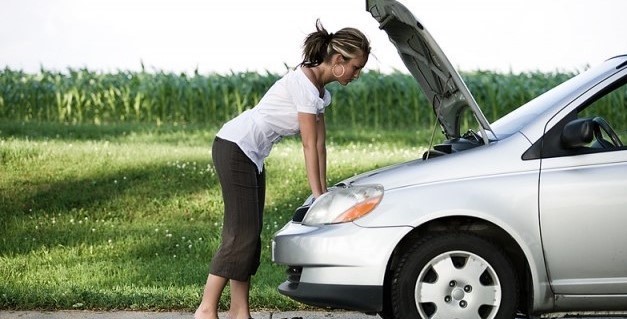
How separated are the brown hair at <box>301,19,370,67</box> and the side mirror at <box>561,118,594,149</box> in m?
1.12

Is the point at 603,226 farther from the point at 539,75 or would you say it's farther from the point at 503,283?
the point at 539,75

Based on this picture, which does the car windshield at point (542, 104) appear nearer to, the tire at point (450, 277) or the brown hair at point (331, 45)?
the tire at point (450, 277)

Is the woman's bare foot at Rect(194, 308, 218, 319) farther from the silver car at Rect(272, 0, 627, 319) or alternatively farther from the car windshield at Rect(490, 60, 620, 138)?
the car windshield at Rect(490, 60, 620, 138)

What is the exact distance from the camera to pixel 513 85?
2377 cm

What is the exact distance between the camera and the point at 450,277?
5984 millimetres

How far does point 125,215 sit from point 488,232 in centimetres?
781

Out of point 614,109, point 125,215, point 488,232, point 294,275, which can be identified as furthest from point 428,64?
point 614,109

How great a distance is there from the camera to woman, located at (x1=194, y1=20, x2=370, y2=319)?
20.6ft

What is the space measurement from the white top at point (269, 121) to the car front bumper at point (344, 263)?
0.63 meters

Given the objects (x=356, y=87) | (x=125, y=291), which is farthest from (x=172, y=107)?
(x=125, y=291)

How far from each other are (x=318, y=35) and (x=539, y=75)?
18888 millimetres

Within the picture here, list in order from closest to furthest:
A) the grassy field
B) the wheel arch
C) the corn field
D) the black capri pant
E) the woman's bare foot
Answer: the wheel arch, the black capri pant, the woman's bare foot, the grassy field, the corn field

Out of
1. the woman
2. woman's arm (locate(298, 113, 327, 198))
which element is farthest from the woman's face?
woman's arm (locate(298, 113, 327, 198))

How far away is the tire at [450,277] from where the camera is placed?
5973 millimetres
